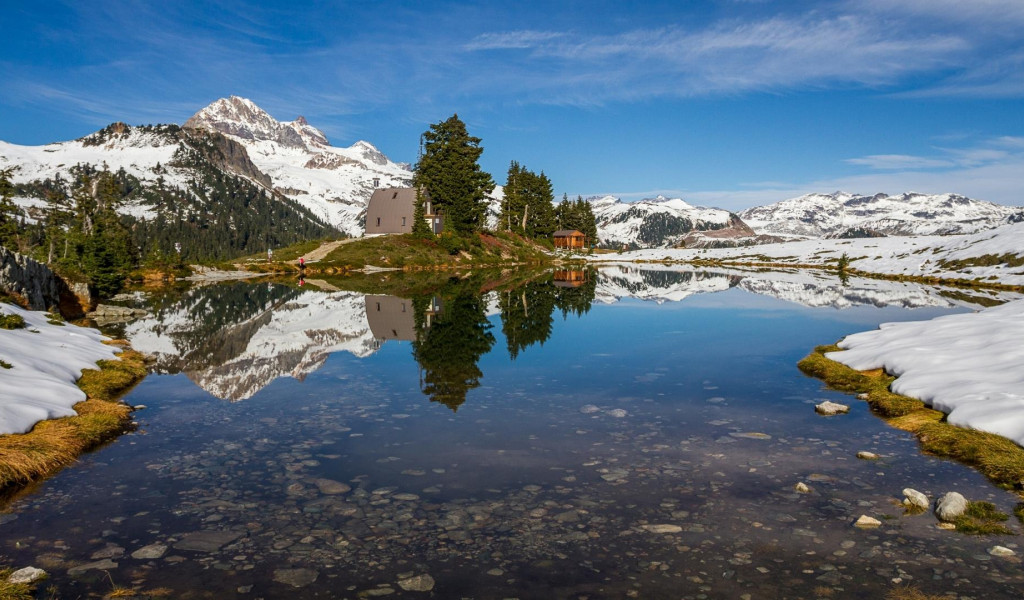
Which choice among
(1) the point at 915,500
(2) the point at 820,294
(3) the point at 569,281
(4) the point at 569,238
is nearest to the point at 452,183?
(3) the point at 569,281

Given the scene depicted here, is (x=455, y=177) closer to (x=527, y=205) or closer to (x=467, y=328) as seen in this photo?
(x=527, y=205)

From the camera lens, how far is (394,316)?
40875 mm

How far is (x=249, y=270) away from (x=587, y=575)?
102 metres

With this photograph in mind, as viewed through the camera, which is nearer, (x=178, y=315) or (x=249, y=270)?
(x=178, y=315)

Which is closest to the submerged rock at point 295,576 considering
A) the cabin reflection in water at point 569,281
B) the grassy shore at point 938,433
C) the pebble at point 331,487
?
the pebble at point 331,487

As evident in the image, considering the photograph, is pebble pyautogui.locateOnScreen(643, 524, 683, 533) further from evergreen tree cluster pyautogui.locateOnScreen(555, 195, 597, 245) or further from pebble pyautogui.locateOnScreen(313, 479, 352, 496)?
evergreen tree cluster pyautogui.locateOnScreen(555, 195, 597, 245)

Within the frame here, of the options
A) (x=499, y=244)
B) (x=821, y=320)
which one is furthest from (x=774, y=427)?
(x=499, y=244)

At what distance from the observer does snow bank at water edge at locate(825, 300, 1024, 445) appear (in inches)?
577

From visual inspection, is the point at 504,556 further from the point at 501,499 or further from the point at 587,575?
the point at 501,499

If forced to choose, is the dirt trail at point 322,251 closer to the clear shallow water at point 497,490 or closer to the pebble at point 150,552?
the clear shallow water at point 497,490

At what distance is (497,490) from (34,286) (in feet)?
119

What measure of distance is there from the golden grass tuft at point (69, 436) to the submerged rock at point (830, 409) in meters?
19.4

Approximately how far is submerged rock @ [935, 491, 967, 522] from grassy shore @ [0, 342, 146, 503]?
17.2 metres

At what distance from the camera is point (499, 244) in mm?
131125
